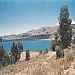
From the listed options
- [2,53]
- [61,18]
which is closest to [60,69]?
[61,18]

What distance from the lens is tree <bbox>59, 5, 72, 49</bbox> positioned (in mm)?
52031

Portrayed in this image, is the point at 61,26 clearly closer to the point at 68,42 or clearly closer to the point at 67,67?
the point at 68,42

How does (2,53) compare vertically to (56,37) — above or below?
below

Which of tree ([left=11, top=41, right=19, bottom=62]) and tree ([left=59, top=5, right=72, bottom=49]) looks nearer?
tree ([left=59, top=5, right=72, bottom=49])

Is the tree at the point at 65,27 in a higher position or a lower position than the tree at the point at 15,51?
higher

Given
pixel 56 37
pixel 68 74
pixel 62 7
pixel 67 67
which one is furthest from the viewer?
pixel 56 37

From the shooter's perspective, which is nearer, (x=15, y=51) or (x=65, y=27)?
(x=65, y=27)

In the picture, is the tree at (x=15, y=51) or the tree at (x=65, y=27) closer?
the tree at (x=65, y=27)

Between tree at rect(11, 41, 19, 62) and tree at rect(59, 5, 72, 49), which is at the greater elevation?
tree at rect(59, 5, 72, 49)

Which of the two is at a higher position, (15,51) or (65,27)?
(65,27)

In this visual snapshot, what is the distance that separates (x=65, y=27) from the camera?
52969 millimetres

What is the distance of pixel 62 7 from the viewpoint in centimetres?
5156

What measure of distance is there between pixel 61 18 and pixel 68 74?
34843 mm

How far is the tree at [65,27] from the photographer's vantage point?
171ft
